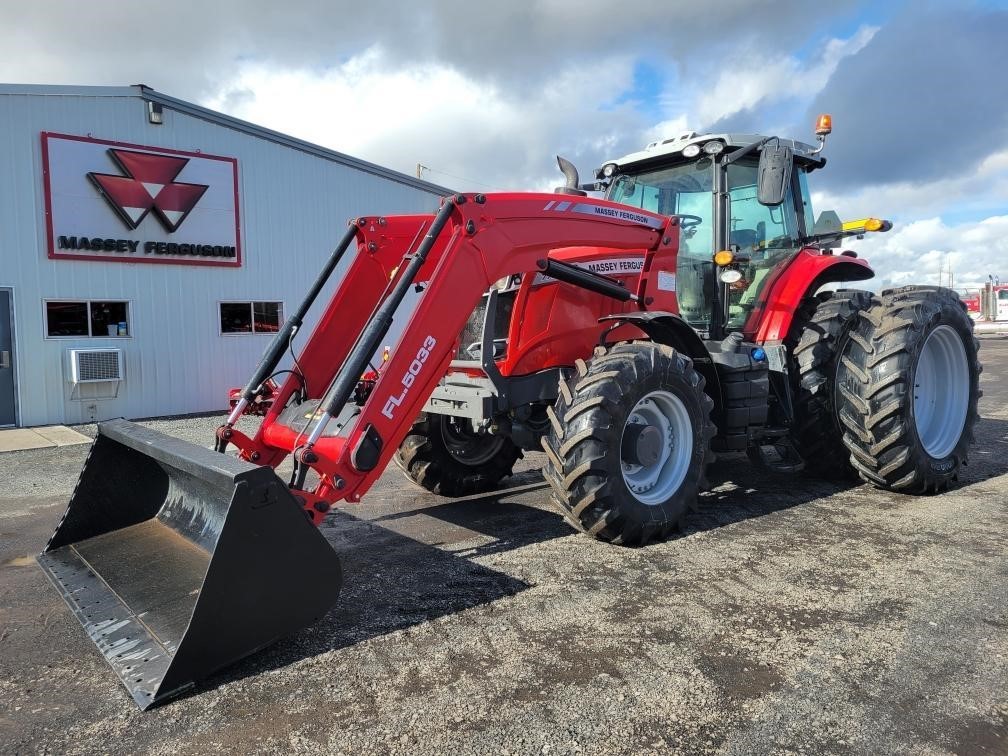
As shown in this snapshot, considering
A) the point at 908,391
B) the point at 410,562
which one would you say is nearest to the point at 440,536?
the point at 410,562

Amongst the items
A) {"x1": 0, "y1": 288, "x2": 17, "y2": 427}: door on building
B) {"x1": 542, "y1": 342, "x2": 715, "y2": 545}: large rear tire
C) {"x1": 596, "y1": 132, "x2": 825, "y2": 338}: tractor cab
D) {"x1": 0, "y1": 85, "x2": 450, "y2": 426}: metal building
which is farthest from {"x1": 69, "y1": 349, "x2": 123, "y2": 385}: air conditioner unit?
{"x1": 542, "y1": 342, "x2": 715, "y2": 545}: large rear tire

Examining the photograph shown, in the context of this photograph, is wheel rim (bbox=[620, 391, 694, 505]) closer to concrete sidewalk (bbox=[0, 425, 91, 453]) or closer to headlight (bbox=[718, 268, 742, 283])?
headlight (bbox=[718, 268, 742, 283])

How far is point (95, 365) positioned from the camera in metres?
10.7

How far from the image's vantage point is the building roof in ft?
33.9

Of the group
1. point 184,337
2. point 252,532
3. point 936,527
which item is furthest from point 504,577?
point 184,337

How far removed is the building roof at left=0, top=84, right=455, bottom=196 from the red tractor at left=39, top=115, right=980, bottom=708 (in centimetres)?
779

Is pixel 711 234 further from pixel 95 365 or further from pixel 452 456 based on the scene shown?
pixel 95 365

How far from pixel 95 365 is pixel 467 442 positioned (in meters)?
7.61

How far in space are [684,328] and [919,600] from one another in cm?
217

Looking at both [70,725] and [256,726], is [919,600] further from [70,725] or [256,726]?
[70,725]

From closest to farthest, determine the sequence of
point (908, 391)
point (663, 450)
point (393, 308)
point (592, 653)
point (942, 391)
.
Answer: point (592, 653)
point (393, 308)
point (663, 450)
point (908, 391)
point (942, 391)

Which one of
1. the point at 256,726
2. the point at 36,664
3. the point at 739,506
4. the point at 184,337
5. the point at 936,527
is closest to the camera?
the point at 256,726

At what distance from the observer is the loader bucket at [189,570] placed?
278 cm

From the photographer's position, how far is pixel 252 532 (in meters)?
2.87
